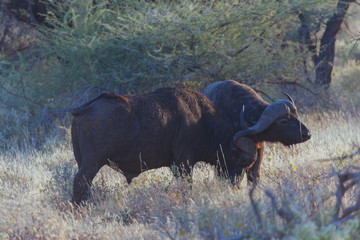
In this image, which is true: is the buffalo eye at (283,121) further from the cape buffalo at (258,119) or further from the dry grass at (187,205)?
the dry grass at (187,205)

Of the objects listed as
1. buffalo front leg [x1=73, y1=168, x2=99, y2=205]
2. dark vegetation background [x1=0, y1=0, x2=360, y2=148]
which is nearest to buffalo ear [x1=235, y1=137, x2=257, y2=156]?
buffalo front leg [x1=73, y1=168, x2=99, y2=205]

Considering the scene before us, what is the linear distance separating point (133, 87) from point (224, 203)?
5686 millimetres

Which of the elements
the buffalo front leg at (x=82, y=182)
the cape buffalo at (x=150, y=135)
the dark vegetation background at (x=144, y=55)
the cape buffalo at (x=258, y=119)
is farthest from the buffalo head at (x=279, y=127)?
the dark vegetation background at (x=144, y=55)

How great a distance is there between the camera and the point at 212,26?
31.9ft

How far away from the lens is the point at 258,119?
6.80 meters

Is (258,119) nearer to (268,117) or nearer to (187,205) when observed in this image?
(268,117)

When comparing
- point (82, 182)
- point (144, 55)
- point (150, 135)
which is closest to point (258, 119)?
point (150, 135)

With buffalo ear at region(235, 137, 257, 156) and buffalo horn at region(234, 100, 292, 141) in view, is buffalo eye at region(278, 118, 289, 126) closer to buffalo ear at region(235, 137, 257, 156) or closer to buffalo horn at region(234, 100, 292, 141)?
buffalo horn at region(234, 100, 292, 141)

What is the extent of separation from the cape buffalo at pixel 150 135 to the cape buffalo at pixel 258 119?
24cm

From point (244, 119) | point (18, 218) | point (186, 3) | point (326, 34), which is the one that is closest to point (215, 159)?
point (244, 119)

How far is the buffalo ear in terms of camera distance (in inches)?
248

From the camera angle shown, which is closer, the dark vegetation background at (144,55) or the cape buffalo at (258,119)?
the cape buffalo at (258,119)

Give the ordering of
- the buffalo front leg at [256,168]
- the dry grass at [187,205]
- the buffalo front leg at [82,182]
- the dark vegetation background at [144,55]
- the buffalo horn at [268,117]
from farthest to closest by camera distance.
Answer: the dark vegetation background at [144,55] < the buffalo front leg at [256,168] < the buffalo horn at [268,117] < the buffalo front leg at [82,182] < the dry grass at [187,205]

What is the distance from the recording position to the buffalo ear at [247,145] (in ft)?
20.6
